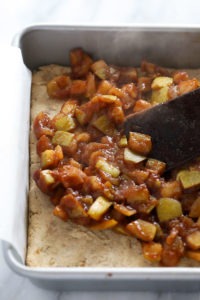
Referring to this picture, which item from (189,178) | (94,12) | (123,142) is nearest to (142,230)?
(189,178)

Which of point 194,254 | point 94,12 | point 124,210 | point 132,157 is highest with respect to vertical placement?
point 94,12

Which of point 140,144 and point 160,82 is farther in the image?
point 160,82

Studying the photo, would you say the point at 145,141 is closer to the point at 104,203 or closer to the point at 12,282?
the point at 104,203

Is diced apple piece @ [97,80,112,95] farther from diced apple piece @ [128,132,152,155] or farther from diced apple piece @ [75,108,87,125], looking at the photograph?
diced apple piece @ [128,132,152,155]

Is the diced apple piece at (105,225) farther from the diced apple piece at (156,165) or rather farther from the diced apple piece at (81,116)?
the diced apple piece at (81,116)

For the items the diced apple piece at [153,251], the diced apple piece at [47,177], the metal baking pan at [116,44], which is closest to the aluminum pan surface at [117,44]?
the metal baking pan at [116,44]

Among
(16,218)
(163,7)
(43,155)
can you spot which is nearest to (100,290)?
(16,218)

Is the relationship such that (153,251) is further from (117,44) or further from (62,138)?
(117,44)
